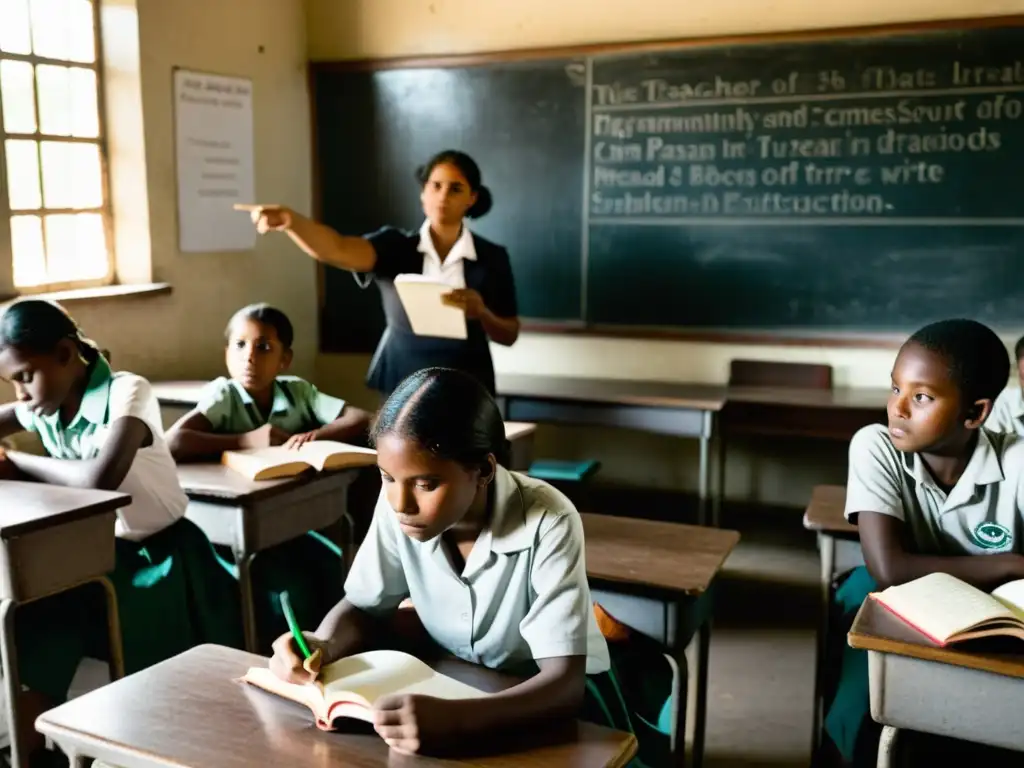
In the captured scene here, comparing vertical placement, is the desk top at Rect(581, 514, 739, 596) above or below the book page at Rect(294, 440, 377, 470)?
below

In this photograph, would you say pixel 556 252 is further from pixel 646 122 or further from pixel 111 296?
pixel 111 296

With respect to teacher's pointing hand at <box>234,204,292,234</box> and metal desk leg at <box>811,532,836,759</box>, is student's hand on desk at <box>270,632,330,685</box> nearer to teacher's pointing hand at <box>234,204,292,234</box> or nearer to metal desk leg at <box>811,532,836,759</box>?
metal desk leg at <box>811,532,836,759</box>

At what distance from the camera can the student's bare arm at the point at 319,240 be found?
284 cm

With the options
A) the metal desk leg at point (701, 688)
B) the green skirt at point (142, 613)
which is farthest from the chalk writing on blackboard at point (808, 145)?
the green skirt at point (142, 613)

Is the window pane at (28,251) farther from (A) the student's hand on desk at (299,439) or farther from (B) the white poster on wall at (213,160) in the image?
(A) the student's hand on desk at (299,439)

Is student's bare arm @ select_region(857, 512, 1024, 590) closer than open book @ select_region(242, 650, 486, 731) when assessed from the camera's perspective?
No

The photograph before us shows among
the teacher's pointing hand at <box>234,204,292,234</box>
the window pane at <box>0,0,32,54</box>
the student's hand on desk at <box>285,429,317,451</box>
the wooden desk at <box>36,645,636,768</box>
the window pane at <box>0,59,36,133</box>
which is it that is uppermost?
the window pane at <box>0,0,32,54</box>

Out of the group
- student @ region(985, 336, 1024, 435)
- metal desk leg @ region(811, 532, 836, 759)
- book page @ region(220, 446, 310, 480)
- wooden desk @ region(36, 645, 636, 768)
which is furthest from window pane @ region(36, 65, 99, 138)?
student @ region(985, 336, 1024, 435)

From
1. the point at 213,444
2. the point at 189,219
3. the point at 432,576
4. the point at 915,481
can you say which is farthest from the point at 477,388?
the point at 189,219

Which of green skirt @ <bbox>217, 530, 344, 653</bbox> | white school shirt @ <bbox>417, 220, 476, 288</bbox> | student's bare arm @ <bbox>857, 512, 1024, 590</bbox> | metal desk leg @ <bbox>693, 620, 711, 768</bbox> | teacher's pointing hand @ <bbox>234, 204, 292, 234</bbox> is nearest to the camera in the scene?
student's bare arm @ <bbox>857, 512, 1024, 590</bbox>

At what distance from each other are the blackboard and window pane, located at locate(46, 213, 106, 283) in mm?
1219

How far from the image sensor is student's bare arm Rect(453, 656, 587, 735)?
3.59ft

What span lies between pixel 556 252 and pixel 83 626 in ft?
9.00

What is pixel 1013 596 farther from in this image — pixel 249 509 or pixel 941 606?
pixel 249 509
